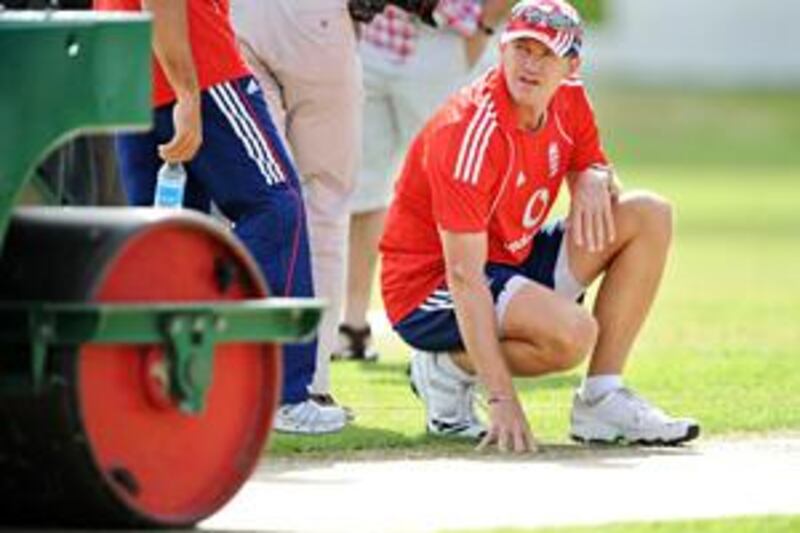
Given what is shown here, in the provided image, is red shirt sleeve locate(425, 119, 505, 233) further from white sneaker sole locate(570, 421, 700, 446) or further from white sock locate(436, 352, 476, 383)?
white sneaker sole locate(570, 421, 700, 446)

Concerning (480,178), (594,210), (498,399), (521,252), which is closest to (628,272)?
(594,210)

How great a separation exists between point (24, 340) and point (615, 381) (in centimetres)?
308

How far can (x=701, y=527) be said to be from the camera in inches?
304

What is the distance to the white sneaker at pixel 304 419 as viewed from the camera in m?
9.73

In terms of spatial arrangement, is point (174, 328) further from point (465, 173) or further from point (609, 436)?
point (609, 436)

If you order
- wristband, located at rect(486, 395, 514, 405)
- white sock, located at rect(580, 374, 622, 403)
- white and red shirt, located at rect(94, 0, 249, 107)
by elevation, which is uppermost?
white and red shirt, located at rect(94, 0, 249, 107)

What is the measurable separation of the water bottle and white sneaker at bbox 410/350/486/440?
1004 millimetres

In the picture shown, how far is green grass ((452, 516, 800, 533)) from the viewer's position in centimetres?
764

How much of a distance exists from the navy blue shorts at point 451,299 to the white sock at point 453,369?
3 centimetres

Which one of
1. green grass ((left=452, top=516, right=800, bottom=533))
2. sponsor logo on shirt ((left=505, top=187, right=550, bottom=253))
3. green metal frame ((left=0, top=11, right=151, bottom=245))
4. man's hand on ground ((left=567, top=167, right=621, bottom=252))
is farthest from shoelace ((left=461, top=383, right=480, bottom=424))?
green metal frame ((left=0, top=11, right=151, bottom=245))

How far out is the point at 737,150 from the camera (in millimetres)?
36812

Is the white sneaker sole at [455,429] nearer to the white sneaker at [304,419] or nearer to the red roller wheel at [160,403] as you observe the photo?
the white sneaker at [304,419]

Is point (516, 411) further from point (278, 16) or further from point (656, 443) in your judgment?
point (278, 16)

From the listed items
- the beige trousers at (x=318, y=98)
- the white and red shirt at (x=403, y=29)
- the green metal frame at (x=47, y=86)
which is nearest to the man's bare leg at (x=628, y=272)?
the beige trousers at (x=318, y=98)
